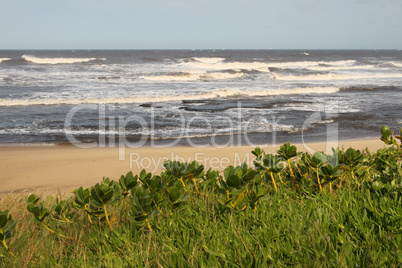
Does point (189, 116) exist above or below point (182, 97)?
below

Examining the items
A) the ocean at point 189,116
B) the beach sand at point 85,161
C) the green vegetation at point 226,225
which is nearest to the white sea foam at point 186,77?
the ocean at point 189,116

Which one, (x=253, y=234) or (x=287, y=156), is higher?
(x=287, y=156)

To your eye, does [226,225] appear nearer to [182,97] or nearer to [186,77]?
[182,97]

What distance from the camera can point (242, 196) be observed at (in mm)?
2168

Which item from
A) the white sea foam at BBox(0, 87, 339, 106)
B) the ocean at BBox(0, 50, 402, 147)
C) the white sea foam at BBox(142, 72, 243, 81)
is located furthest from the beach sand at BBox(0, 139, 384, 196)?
the white sea foam at BBox(142, 72, 243, 81)

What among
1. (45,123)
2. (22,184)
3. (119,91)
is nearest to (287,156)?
(22,184)

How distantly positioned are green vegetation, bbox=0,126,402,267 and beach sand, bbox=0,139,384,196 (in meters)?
3.11

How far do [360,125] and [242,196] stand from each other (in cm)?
962

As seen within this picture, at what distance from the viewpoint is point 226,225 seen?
210 cm

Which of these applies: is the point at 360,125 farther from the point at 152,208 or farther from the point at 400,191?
the point at 152,208

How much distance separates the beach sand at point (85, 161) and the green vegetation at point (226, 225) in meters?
3.11

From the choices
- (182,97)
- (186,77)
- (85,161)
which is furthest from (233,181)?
(186,77)

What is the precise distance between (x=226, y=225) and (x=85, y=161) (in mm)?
5339

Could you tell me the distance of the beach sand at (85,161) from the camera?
5844mm
